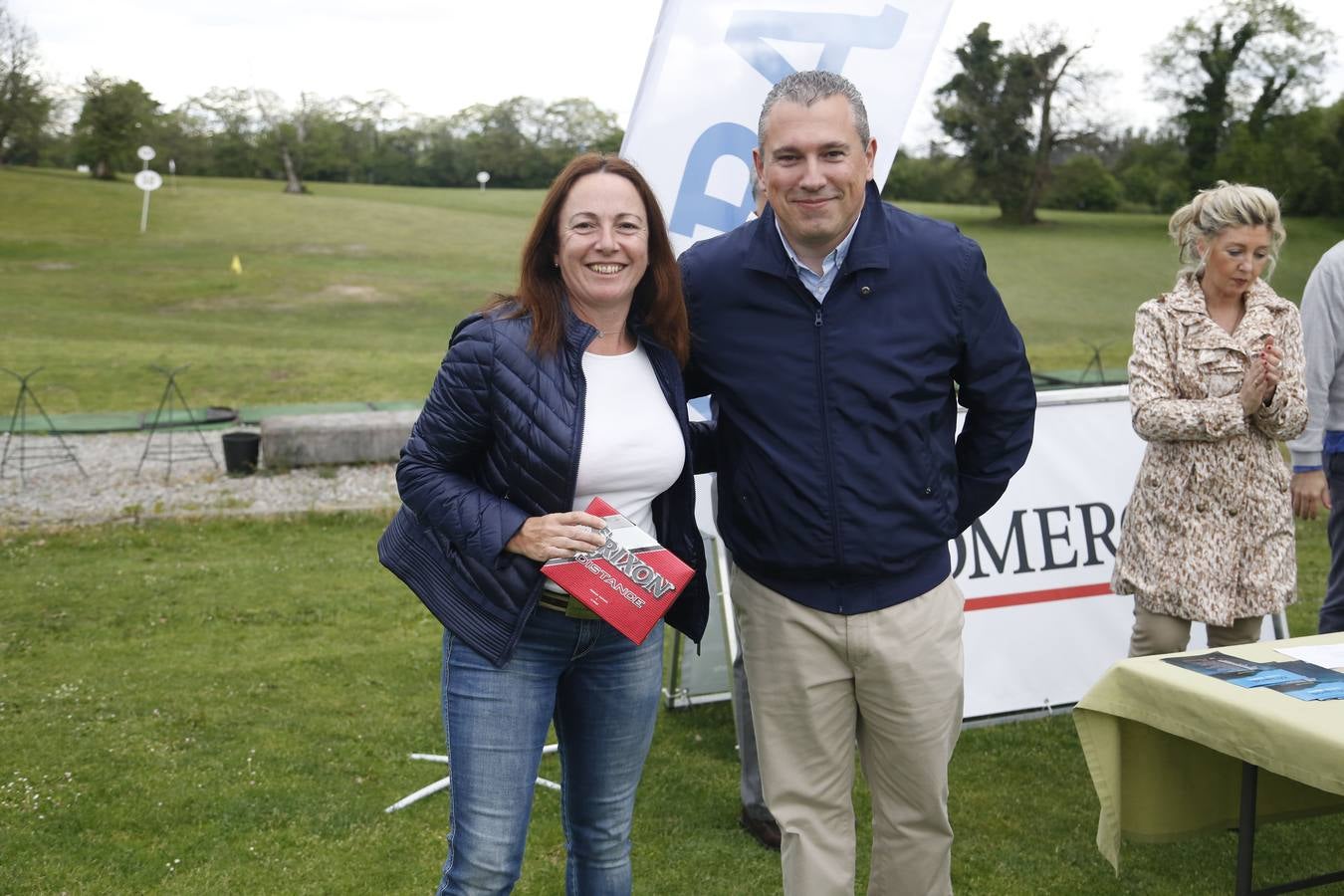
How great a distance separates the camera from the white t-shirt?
7.14ft

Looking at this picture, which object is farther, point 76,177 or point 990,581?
point 76,177

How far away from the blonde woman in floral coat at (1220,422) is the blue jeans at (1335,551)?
1.65 feet

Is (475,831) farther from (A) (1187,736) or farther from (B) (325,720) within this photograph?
(B) (325,720)

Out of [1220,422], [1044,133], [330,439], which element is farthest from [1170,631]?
[1044,133]

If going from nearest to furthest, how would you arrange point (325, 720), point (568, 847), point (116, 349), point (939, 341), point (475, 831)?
point (475, 831)
point (939, 341)
point (568, 847)
point (325, 720)
point (116, 349)

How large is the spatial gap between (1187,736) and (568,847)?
138 centimetres

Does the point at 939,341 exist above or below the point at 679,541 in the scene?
above

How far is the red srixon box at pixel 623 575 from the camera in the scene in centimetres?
209

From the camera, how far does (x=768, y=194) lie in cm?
236

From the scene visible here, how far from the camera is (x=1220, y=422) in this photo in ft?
10.9

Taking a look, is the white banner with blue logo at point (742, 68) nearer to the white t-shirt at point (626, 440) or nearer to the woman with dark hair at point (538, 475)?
the woman with dark hair at point (538, 475)

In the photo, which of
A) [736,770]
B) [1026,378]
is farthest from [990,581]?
[1026,378]

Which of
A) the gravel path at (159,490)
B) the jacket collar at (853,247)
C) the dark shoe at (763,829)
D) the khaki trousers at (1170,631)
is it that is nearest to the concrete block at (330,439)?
the gravel path at (159,490)

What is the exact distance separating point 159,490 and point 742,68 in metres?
7.97
